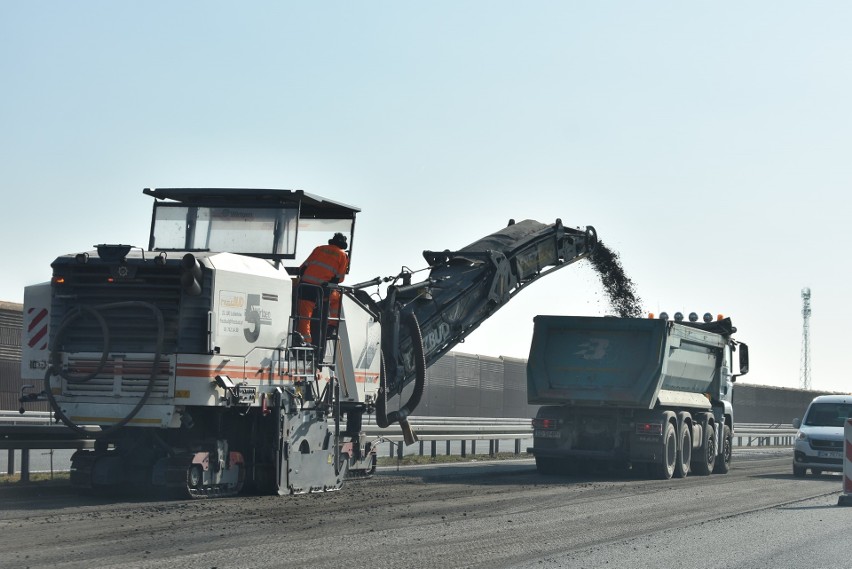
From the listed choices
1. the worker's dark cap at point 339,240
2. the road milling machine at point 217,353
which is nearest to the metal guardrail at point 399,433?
the road milling machine at point 217,353

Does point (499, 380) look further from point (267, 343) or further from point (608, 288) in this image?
point (267, 343)

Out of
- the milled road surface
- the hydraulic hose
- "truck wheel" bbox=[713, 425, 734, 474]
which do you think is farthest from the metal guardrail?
"truck wheel" bbox=[713, 425, 734, 474]

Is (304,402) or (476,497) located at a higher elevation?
(304,402)

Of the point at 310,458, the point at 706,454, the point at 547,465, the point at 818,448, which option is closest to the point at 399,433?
the point at 547,465

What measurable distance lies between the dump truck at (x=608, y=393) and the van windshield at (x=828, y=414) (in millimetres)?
4659

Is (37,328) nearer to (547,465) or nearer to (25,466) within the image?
(25,466)

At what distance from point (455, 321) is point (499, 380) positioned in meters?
22.3

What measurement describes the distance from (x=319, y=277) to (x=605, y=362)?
769cm

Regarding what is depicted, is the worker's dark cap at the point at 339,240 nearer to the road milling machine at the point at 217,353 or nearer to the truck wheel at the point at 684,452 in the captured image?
the road milling machine at the point at 217,353

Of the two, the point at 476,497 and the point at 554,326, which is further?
the point at 554,326

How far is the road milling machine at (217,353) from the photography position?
1345 centimetres

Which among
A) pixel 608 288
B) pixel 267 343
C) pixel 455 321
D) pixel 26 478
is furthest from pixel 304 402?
pixel 608 288

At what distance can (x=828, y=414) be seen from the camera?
26.0 m

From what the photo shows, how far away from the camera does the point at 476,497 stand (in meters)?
15.7
